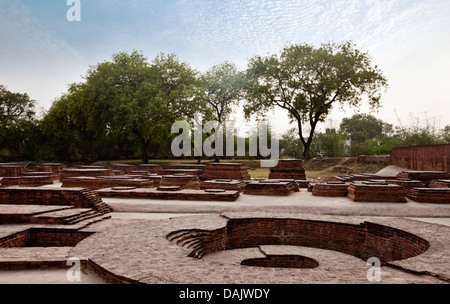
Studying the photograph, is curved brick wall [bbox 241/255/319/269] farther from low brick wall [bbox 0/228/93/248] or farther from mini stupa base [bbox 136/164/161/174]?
mini stupa base [bbox 136/164/161/174]

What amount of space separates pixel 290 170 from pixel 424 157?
17.9 ft

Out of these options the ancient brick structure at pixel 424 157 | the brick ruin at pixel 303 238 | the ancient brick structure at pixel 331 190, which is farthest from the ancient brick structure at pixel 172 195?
the ancient brick structure at pixel 424 157

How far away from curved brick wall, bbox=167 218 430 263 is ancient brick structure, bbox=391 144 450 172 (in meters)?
8.17

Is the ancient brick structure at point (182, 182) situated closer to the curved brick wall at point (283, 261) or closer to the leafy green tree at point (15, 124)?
the curved brick wall at point (283, 261)

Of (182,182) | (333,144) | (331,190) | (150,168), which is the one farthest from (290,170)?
(333,144)

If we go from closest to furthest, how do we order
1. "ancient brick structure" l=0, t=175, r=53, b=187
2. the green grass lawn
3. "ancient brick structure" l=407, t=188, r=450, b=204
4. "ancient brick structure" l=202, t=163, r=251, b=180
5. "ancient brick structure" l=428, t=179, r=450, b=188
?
"ancient brick structure" l=407, t=188, r=450, b=204 → "ancient brick structure" l=428, t=179, r=450, b=188 → "ancient brick structure" l=0, t=175, r=53, b=187 → "ancient brick structure" l=202, t=163, r=251, b=180 → the green grass lawn

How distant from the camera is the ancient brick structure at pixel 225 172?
463 inches

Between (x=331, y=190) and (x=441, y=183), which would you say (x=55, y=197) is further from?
(x=441, y=183)

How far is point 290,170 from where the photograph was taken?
1270 centimetres

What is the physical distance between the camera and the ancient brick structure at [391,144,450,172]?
37.7ft

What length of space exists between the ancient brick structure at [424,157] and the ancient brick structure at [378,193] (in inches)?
209

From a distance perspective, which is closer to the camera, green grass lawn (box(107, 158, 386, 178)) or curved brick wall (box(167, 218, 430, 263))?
curved brick wall (box(167, 218, 430, 263))

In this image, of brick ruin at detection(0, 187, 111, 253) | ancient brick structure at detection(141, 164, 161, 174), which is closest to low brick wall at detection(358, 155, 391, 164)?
ancient brick structure at detection(141, 164, 161, 174)
